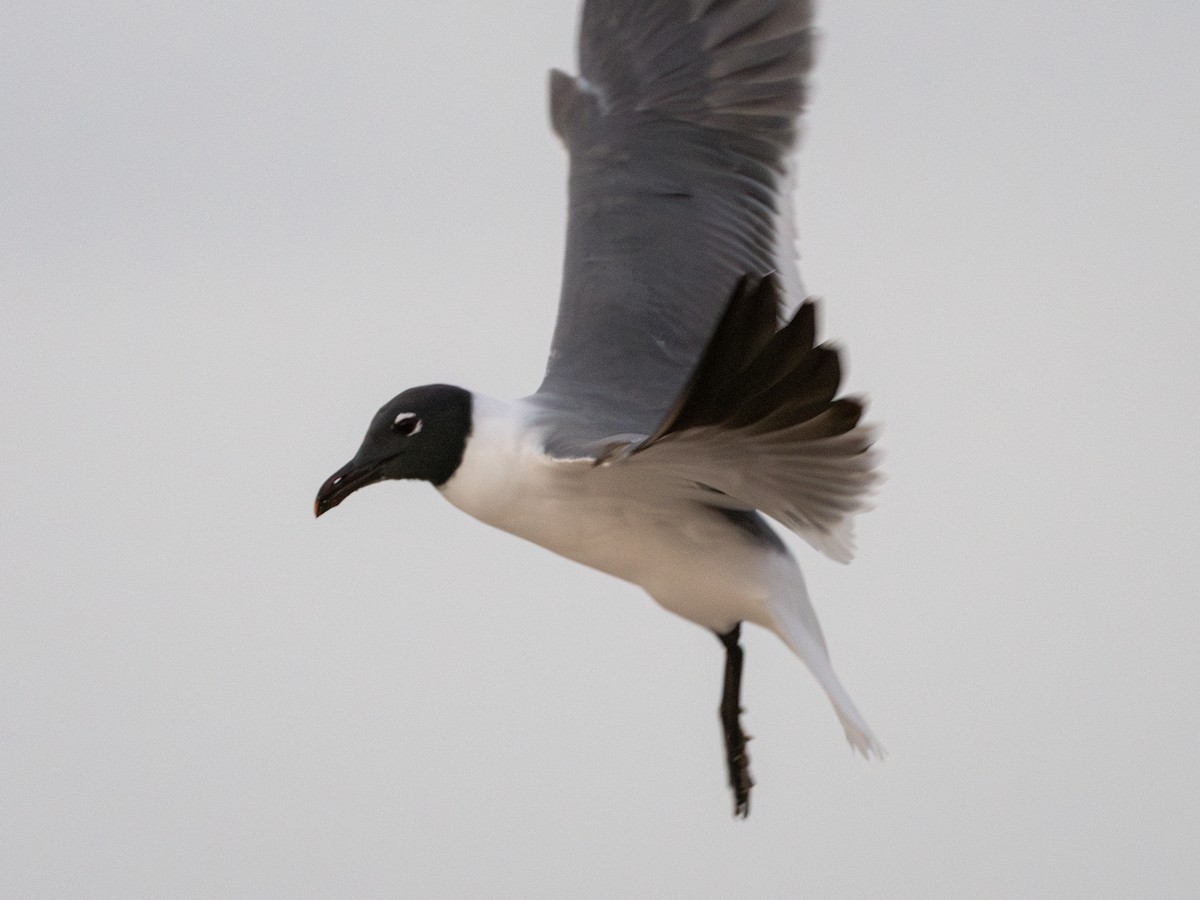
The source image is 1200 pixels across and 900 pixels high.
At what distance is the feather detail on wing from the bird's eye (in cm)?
34

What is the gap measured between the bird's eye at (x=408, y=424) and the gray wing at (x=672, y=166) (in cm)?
36

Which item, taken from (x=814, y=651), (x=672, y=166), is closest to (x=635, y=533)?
(x=814, y=651)

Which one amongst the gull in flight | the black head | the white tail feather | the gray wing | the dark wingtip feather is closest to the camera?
the dark wingtip feather

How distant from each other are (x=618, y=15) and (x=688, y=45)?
0.47ft

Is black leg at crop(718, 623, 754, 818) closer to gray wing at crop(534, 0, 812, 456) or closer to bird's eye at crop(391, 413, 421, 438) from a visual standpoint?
gray wing at crop(534, 0, 812, 456)

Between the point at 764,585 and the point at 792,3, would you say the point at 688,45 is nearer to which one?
the point at 792,3

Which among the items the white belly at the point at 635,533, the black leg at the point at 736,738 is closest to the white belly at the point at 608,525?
the white belly at the point at 635,533

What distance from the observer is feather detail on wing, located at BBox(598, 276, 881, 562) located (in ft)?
6.57

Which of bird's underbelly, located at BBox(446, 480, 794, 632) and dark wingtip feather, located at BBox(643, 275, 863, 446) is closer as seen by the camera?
dark wingtip feather, located at BBox(643, 275, 863, 446)

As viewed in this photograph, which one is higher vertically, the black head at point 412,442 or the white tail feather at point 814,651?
the black head at point 412,442

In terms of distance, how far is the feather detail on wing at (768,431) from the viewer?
2.00 meters

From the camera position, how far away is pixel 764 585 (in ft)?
8.59

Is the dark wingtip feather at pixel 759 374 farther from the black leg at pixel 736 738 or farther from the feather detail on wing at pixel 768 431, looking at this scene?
the black leg at pixel 736 738

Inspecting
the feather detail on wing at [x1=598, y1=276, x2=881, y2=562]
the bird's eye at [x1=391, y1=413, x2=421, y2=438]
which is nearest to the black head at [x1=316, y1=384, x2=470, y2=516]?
the bird's eye at [x1=391, y1=413, x2=421, y2=438]
